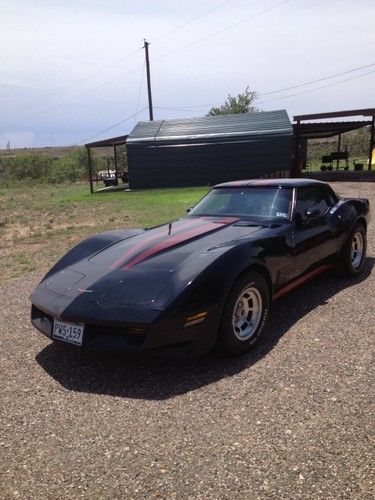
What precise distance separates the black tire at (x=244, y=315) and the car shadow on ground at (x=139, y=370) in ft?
0.41

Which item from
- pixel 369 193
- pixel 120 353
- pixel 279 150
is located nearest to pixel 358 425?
pixel 120 353

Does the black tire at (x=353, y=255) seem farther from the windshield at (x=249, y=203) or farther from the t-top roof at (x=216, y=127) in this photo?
the t-top roof at (x=216, y=127)

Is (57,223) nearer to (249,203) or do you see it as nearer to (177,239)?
(249,203)

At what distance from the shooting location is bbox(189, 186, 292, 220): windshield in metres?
4.54

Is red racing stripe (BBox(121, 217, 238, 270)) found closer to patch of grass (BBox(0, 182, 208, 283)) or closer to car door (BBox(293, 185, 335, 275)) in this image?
car door (BBox(293, 185, 335, 275))

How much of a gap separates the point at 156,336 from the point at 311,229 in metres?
2.42

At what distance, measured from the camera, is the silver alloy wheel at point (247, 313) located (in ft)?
11.4

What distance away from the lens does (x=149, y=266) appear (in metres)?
3.49

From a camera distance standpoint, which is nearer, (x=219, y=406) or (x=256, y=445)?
(x=256, y=445)

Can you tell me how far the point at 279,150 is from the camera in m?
21.1

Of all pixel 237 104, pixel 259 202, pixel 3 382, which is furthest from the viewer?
pixel 237 104

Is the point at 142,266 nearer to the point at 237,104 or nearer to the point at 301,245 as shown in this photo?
the point at 301,245

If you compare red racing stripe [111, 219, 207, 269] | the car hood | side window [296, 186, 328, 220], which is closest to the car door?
side window [296, 186, 328, 220]

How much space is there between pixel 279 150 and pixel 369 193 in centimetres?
654
